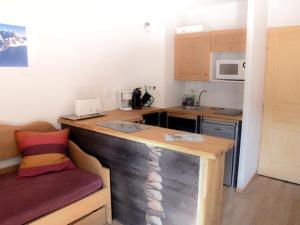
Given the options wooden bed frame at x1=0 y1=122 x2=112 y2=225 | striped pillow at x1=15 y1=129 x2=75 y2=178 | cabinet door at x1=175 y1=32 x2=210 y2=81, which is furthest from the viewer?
cabinet door at x1=175 y1=32 x2=210 y2=81

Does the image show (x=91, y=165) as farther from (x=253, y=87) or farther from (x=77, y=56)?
(x=253, y=87)

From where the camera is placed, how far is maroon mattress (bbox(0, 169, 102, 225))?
165cm

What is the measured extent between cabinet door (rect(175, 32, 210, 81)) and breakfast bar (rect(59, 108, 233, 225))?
158 centimetres

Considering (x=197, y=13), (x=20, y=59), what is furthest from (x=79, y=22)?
(x=197, y=13)

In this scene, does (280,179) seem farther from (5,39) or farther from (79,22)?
(5,39)

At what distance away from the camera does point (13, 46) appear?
7.45ft

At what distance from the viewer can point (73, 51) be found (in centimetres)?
278

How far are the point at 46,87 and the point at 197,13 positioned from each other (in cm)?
249

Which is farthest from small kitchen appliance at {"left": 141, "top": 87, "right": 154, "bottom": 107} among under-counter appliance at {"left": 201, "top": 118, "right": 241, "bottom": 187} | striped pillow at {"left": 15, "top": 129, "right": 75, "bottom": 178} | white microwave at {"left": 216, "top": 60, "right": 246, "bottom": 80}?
striped pillow at {"left": 15, "top": 129, "right": 75, "bottom": 178}

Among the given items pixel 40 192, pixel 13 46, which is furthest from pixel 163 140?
pixel 13 46

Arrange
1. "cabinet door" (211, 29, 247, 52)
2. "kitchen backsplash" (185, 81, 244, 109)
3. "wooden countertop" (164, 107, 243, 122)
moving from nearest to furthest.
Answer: "wooden countertop" (164, 107, 243, 122)
"cabinet door" (211, 29, 247, 52)
"kitchen backsplash" (185, 81, 244, 109)

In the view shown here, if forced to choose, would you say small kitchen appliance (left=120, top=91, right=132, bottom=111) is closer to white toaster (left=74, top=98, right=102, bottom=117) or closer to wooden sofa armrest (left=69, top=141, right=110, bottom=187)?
white toaster (left=74, top=98, right=102, bottom=117)

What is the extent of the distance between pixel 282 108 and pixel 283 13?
3.95 feet

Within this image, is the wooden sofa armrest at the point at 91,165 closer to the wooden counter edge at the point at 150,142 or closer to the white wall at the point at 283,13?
the wooden counter edge at the point at 150,142
